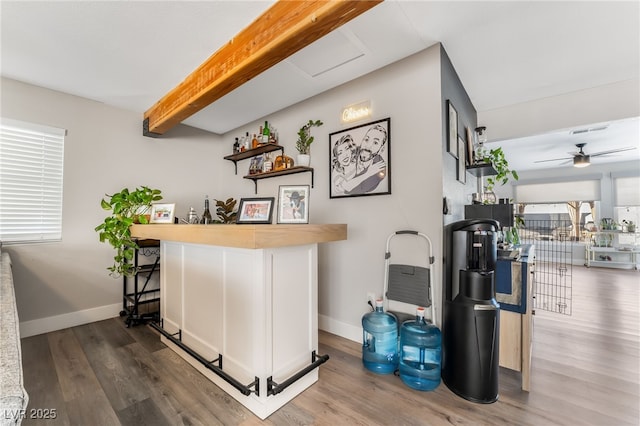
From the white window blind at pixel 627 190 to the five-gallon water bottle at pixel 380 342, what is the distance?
316 inches

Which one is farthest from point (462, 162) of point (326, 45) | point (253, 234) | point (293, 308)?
point (253, 234)

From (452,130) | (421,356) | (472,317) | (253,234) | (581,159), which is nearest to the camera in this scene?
(253,234)

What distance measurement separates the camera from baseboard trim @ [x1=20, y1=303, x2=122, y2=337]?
98.3 inches

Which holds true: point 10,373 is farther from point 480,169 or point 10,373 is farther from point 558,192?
point 558,192

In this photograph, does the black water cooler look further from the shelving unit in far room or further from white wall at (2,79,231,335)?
the shelving unit in far room

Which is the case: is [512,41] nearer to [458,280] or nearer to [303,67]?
[303,67]

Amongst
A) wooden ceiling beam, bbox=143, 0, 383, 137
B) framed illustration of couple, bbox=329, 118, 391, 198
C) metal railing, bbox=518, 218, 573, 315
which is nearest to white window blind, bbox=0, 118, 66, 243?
wooden ceiling beam, bbox=143, 0, 383, 137

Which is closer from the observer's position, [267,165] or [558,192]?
[267,165]

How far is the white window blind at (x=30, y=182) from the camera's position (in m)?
2.48

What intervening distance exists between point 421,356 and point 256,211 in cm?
156

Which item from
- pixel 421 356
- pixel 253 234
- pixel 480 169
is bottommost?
pixel 421 356

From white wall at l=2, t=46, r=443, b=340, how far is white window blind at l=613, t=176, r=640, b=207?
765 centimetres

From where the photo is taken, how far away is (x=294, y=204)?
198 centimetres

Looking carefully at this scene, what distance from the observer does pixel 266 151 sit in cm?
342
